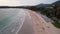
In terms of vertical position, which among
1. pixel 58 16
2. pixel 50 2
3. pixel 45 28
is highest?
pixel 50 2

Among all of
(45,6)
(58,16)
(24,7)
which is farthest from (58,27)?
(24,7)

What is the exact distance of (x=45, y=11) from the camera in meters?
2.46

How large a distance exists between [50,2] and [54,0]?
0.23 ft

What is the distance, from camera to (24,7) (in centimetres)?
255

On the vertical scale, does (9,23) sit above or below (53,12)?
below

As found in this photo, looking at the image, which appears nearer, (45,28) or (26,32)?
(26,32)

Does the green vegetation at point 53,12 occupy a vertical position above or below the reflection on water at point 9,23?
above

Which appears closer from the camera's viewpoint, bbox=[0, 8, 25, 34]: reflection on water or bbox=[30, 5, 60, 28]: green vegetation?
bbox=[30, 5, 60, 28]: green vegetation

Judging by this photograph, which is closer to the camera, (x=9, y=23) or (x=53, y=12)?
(x=53, y=12)

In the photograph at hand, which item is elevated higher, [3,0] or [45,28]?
[3,0]

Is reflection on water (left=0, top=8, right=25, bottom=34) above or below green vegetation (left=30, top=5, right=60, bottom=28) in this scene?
below

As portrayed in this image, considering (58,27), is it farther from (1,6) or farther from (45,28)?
(1,6)

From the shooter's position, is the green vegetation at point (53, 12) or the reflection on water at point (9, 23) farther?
the reflection on water at point (9, 23)

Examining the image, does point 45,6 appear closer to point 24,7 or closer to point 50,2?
point 50,2
